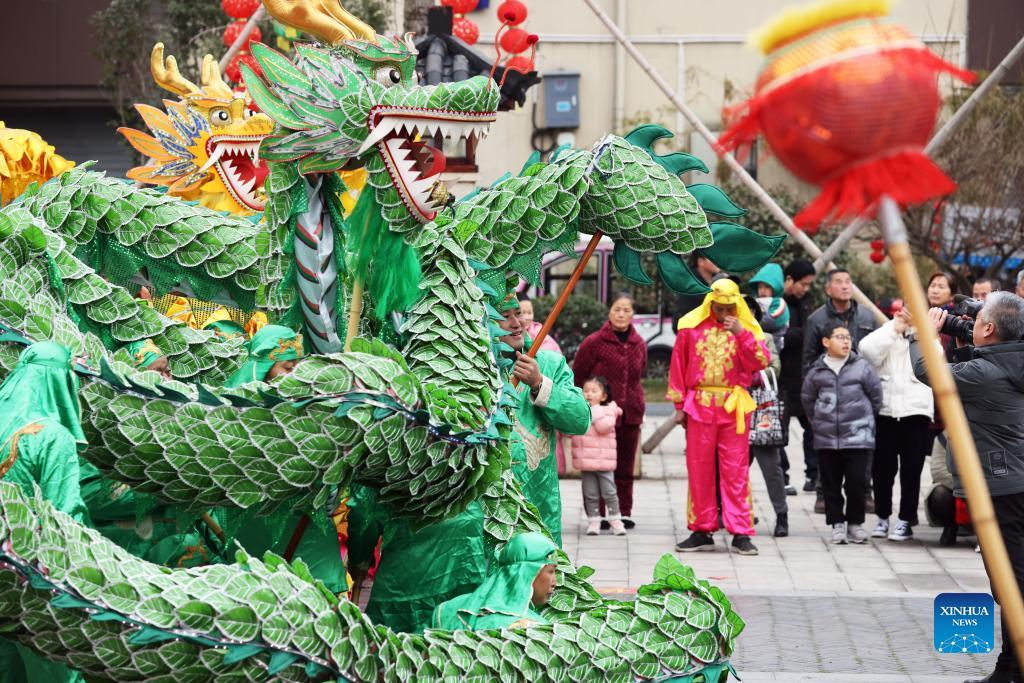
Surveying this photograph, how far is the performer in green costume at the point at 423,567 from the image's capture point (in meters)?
4.43

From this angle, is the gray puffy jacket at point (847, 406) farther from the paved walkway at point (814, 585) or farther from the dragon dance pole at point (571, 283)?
the dragon dance pole at point (571, 283)

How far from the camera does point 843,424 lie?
853 centimetres

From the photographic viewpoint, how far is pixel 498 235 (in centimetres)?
466

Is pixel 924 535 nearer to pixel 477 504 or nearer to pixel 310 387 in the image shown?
pixel 477 504

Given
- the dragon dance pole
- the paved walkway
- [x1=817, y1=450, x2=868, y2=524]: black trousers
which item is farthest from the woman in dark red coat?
the dragon dance pole

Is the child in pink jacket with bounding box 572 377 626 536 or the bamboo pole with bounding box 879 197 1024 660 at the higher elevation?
the bamboo pole with bounding box 879 197 1024 660

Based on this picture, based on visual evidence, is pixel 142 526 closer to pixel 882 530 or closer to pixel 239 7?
pixel 882 530

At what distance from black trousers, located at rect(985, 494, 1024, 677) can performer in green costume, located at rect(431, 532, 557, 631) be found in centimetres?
214

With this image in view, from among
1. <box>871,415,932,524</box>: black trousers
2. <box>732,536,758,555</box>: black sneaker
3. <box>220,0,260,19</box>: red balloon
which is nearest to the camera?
<box>732,536,758,555</box>: black sneaker

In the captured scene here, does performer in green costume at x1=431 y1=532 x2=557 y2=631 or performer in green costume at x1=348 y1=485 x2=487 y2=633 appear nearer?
performer in green costume at x1=431 y1=532 x2=557 y2=631

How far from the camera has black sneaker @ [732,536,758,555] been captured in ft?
27.6

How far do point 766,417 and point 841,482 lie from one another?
567 mm

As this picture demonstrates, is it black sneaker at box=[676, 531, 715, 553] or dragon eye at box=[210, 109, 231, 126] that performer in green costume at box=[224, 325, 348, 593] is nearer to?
dragon eye at box=[210, 109, 231, 126]

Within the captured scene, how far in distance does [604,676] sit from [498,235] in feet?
4.53
